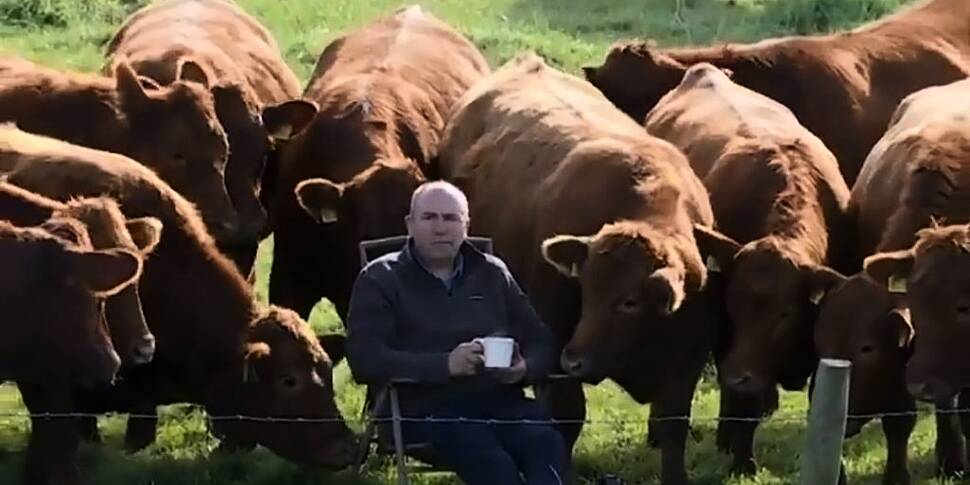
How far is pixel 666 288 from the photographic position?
8.36 meters

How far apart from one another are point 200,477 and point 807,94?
513cm

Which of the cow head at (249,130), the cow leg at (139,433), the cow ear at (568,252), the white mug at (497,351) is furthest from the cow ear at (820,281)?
the cow head at (249,130)

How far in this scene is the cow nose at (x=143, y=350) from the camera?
8.59 meters

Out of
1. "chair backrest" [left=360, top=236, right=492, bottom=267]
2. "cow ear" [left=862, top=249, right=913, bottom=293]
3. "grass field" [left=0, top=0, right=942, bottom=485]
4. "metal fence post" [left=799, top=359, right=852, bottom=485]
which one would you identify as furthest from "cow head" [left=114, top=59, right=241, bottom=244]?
"metal fence post" [left=799, top=359, right=852, bottom=485]

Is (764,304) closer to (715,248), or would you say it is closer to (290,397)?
(715,248)

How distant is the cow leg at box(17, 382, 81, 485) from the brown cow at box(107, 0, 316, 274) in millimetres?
1873

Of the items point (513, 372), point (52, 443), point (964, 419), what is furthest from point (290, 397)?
point (964, 419)

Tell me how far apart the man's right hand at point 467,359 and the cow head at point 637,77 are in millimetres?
5088

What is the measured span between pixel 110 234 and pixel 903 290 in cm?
349

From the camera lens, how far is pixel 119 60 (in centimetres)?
1105

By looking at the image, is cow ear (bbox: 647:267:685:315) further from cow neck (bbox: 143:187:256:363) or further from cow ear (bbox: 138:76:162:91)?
cow ear (bbox: 138:76:162:91)

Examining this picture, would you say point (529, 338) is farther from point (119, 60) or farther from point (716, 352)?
point (119, 60)

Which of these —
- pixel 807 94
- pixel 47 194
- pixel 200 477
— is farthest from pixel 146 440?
pixel 807 94

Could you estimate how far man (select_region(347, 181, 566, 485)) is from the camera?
7.83 metres
